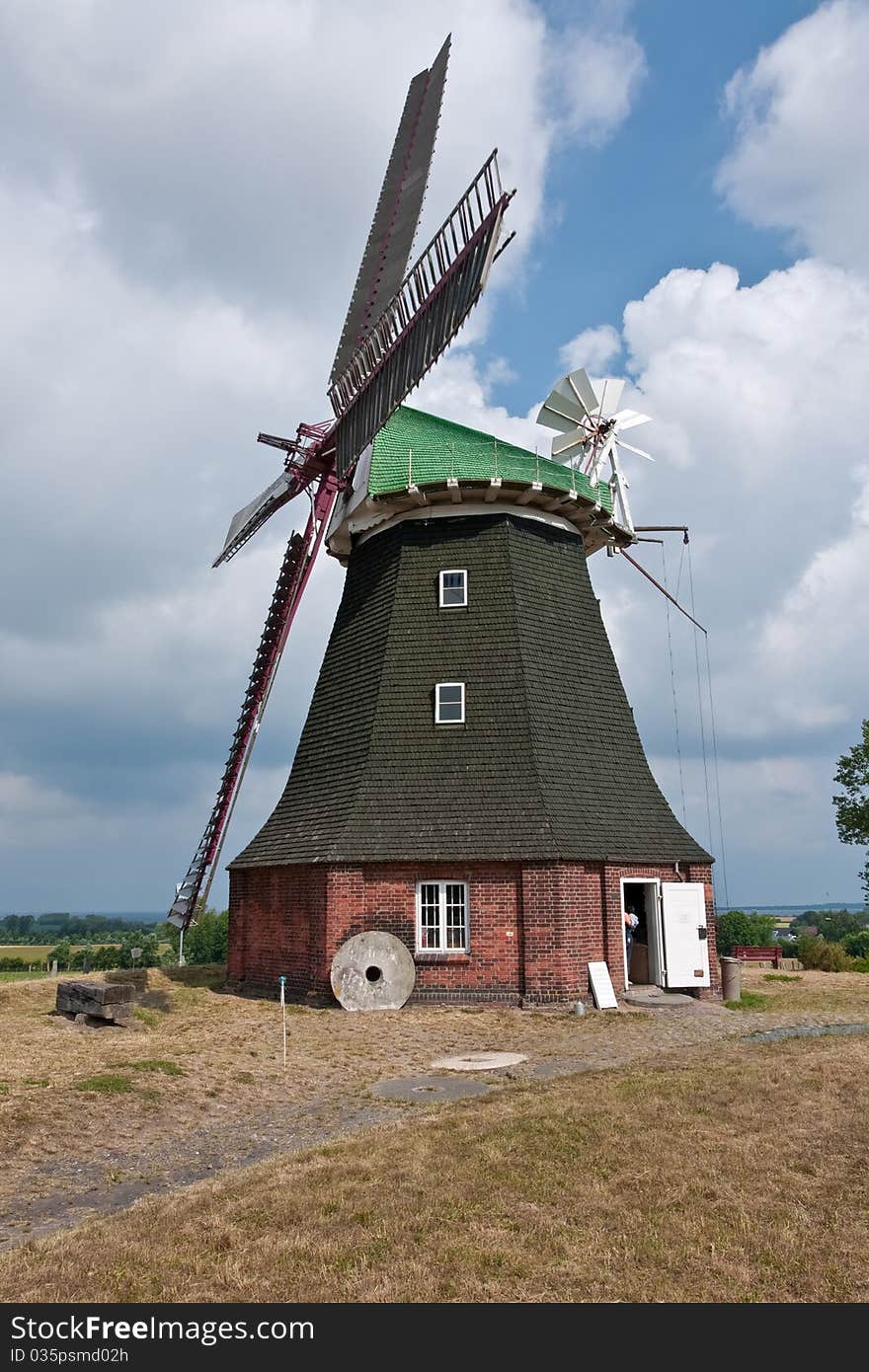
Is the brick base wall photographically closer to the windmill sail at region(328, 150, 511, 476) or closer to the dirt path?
the dirt path

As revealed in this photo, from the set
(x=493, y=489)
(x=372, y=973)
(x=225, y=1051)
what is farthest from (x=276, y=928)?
(x=493, y=489)

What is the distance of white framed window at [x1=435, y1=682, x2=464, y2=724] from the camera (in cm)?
1756

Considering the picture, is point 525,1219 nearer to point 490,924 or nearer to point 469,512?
point 490,924

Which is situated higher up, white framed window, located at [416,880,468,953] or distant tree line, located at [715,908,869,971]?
white framed window, located at [416,880,468,953]

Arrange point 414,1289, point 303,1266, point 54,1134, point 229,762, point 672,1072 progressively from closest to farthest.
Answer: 1. point 414,1289
2. point 303,1266
3. point 54,1134
4. point 672,1072
5. point 229,762

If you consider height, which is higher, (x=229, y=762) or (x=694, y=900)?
(x=229, y=762)

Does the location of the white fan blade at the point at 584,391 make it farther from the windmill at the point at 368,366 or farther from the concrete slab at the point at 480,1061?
the concrete slab at the point at 480,1061

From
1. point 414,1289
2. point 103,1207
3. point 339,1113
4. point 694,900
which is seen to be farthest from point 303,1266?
point 694,900

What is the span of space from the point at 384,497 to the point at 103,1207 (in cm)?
1427

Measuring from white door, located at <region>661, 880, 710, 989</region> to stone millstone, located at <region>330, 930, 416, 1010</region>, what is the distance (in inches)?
189

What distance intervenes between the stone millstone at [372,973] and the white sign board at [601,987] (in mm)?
2941

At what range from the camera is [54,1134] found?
820 centimetres

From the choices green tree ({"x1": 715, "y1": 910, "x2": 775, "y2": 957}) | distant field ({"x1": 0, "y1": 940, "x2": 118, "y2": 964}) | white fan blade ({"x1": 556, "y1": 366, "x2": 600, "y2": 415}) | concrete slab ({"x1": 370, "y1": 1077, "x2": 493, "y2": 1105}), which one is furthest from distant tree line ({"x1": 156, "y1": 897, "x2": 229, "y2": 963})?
concrete slab ({"x1": 370, "y1": 1077, "x2": 493, "y2": 1105})
